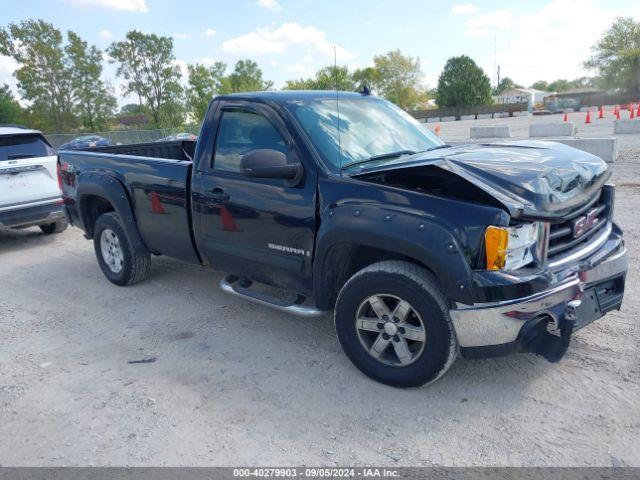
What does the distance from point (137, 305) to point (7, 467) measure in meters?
2.43

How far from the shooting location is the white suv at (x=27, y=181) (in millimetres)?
7461

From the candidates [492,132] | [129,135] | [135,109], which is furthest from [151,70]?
[492,132]

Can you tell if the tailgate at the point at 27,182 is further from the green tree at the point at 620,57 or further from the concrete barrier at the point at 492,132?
the green tree at the point at 620,57

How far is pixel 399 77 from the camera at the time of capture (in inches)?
3063

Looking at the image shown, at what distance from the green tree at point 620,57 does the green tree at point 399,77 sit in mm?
27891

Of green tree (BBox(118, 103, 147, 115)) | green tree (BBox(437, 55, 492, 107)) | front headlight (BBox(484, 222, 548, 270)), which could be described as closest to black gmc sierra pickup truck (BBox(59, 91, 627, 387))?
front headlight (BBox(484, 222, 548, 270))

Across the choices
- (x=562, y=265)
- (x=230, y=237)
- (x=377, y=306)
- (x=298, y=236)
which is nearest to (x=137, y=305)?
(x=230, y=237)

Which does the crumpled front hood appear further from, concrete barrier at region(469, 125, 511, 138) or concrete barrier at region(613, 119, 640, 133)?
concrete barrier at region(613, 119, 640, 133)

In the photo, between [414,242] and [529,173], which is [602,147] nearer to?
[529,173]

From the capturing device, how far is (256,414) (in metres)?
3.22

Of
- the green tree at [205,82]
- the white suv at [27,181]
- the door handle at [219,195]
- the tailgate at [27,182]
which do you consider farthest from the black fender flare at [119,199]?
the green tree at [205,82]

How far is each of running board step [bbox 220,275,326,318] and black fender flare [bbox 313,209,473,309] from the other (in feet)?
1.52

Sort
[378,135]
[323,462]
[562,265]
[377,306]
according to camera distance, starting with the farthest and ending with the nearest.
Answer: [378,135] < [377,306] < [562,265] < [323,462]

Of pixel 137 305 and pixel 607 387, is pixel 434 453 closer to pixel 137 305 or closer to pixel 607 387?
pixel 607 387
